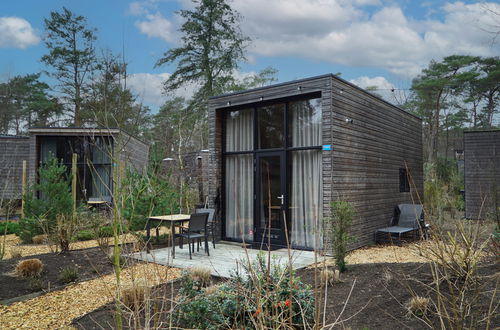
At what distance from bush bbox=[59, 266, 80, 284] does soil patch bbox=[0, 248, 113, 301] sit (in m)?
0.05

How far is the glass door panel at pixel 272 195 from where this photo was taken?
7.29 metres

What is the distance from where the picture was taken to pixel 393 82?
23.4 metres

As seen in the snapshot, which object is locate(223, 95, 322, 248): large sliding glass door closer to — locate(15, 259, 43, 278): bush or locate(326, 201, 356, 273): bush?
locate(326, 201, 356, 273): bush

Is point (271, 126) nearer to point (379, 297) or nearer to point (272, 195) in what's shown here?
point (272, 195)

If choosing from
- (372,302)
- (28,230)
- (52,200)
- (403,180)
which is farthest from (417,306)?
(28,230)

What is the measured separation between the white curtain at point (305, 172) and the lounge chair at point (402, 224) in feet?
6.20

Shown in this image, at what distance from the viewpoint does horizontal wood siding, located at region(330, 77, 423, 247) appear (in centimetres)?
688

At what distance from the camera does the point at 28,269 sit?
5160 mm

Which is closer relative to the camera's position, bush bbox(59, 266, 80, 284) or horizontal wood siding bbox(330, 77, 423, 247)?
bush bbox(59, 266, 80, 284)

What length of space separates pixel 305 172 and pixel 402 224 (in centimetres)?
316

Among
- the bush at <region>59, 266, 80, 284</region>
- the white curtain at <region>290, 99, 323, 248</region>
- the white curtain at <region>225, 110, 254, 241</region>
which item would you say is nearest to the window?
the white curtain at <region>290, 99, 323, 248</region>

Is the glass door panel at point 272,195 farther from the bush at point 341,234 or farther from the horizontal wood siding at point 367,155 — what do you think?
the bush at point 341,234

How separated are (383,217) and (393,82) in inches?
687

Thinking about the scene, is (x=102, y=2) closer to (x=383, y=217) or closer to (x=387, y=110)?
(x=387, y=110)
